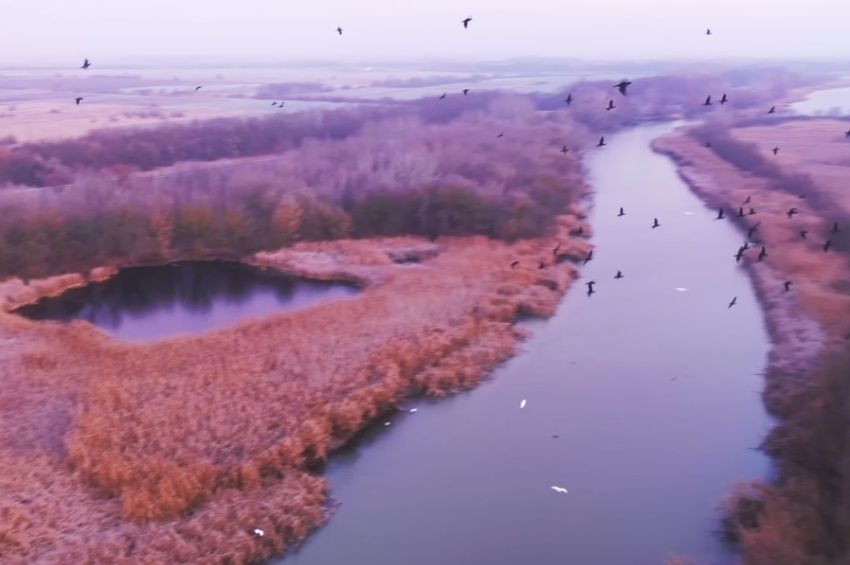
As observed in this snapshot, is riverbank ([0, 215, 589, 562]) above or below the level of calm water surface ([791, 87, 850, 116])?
below

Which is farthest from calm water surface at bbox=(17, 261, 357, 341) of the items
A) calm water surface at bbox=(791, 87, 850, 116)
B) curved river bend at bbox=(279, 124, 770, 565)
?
calm water surface at bbox=(791, 87, 850, 116)

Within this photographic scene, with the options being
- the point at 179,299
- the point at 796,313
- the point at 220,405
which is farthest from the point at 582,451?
the point at 179,299

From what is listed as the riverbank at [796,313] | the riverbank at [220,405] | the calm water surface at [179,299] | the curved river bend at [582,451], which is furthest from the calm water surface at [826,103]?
the calm water surface at [179,299]

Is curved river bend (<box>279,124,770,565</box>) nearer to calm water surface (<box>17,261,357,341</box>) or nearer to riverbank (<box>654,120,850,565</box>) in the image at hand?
riverbank (<box>654,120,850,565</box>)

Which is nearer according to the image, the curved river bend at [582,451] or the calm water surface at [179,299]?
the curved river bend at [582,451]

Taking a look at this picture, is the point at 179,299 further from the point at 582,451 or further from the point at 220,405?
the point at 582,451

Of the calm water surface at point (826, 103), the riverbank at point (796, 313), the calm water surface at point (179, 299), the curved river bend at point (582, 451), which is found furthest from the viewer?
the calm water surface at point (826, 103)

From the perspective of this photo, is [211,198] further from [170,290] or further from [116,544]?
[116,544]

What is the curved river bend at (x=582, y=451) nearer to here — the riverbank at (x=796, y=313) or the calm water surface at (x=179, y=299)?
the riverbank at (x=796, y=313)
